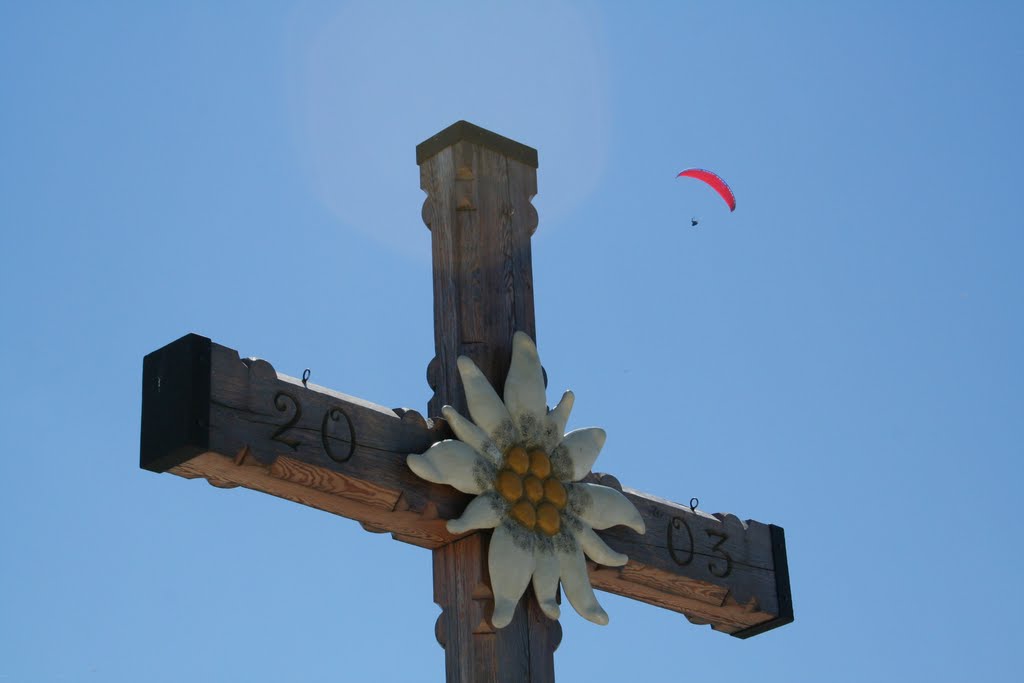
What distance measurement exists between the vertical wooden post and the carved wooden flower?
2.6 inches

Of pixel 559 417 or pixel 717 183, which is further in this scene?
pixel 717 183

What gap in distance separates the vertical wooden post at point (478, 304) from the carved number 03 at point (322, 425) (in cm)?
42

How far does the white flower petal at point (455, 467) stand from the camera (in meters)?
3.88

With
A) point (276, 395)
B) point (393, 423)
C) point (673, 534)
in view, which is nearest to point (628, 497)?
point (673, 534)

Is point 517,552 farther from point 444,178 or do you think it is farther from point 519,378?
point 444,178

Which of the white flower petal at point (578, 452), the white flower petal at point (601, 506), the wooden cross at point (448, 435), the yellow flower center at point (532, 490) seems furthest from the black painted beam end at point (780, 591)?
the yellow flower center at point (532, 490)

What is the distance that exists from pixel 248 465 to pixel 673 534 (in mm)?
1493

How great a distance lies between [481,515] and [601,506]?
0.46m

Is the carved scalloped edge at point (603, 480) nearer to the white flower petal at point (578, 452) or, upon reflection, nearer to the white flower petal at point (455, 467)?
the white flower petal at point (578, 452)

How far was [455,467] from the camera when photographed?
3.92m

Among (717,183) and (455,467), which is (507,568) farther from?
(717,183)

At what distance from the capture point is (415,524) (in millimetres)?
3959

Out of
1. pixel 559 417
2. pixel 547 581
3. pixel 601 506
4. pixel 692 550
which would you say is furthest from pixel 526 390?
pixel 692 550

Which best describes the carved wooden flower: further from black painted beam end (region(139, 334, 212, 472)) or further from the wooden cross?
black painted beam end (region(139, 334, 212, 472))
